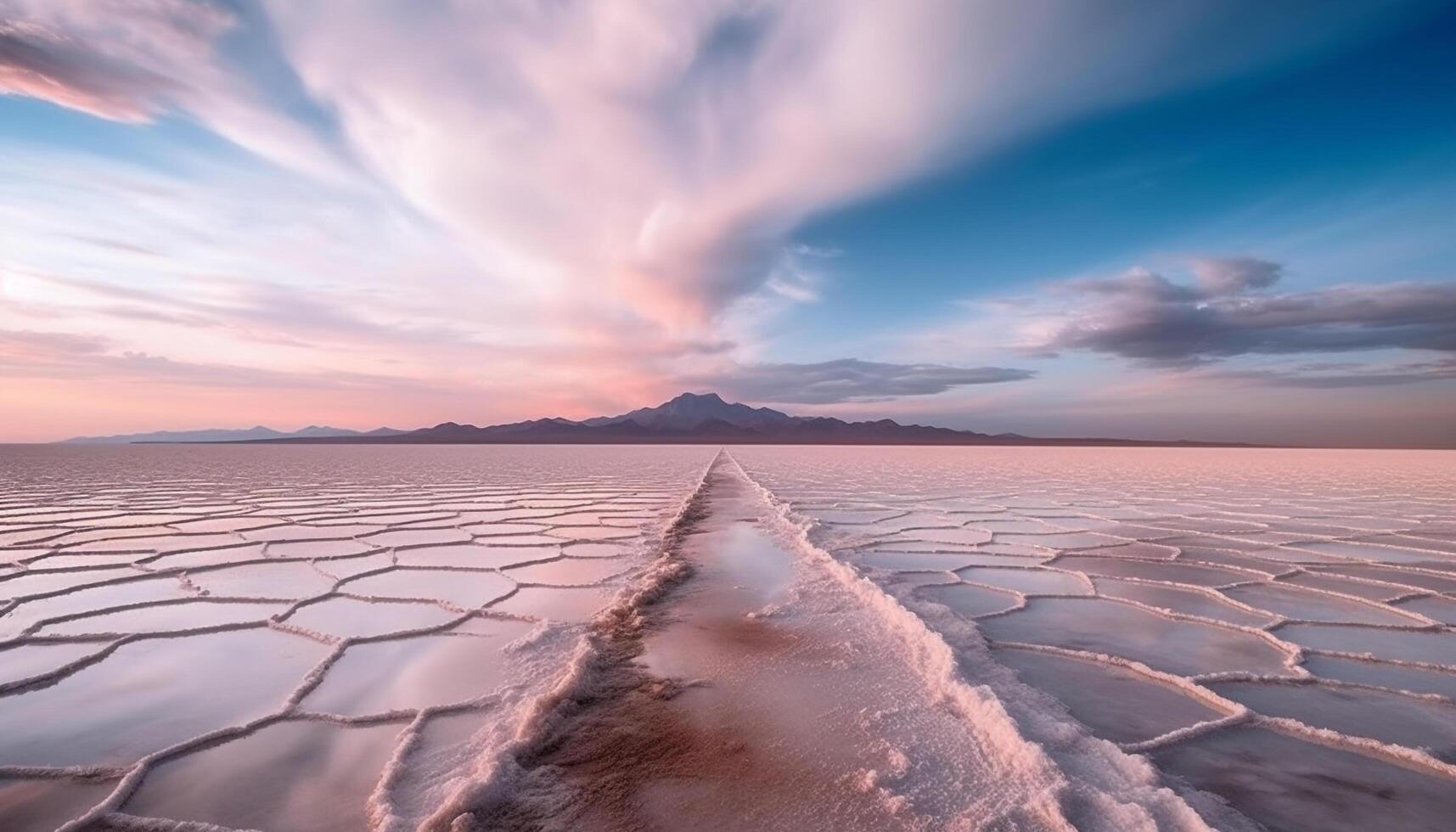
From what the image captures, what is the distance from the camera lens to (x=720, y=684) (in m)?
2.03

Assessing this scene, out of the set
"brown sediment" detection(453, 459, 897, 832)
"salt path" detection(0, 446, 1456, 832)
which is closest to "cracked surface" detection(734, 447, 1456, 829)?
"salt path" detection(0, 446, 1456, 832)

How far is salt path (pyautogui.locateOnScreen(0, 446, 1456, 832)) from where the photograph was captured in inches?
54.7

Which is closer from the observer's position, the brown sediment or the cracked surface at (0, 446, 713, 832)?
the brown sediment

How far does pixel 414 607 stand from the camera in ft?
9.82

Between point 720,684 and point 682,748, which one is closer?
point 682,748

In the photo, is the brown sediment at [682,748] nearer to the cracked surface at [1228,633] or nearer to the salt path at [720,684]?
the salt path at [720,684]

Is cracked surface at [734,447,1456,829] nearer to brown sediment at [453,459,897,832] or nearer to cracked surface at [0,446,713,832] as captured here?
brown sediment at [453,459,897,832]

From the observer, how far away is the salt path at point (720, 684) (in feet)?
4.56

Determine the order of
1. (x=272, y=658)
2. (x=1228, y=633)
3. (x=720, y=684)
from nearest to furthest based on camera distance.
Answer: (x=720, y=684) < (x=272, y=658) < (x=1228, y=633)

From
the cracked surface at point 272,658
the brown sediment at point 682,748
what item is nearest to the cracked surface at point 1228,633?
the brown sediment at point 682,748

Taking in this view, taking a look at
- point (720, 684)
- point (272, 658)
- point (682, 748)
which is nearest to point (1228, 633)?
point (720, 684)

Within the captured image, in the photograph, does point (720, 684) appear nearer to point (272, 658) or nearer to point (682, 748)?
point (682, 748)

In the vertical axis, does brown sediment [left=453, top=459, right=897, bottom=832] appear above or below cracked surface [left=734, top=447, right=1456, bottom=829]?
above

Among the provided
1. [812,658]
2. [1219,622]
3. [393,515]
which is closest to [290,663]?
[812,658]
